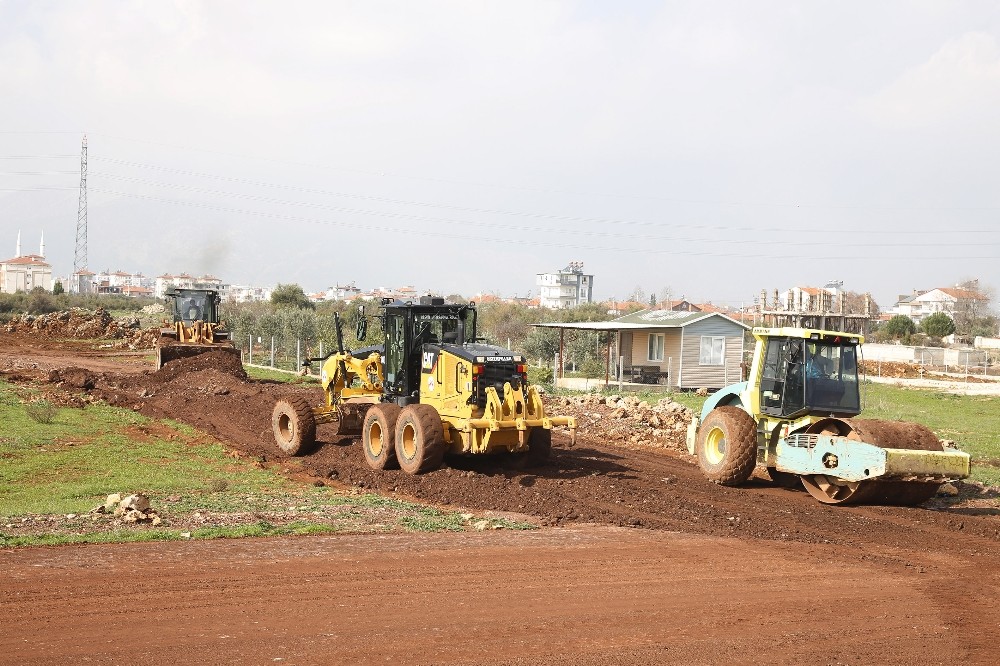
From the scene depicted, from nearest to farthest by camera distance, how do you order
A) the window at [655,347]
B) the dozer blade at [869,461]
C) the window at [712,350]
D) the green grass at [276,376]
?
the dozer blade at [869,461], the green grass at [276,376], the window at [712,350], the window at [655,347]

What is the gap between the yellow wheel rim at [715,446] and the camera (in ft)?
48.8

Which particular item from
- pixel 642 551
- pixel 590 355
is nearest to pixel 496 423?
pixel 642 551

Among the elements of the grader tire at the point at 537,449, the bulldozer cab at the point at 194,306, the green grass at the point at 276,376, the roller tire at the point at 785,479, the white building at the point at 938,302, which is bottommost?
the roller tire at the point at 785,479

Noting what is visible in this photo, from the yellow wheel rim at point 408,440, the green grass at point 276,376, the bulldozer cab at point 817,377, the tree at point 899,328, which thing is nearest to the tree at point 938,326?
the tree at point 899,328

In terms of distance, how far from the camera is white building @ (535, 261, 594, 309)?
572ft

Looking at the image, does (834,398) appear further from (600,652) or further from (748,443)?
(600,652)

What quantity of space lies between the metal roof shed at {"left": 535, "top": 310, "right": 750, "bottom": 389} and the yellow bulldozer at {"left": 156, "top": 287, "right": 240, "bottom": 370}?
12216mm

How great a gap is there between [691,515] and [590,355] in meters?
34.2

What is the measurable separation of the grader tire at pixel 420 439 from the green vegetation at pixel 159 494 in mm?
1020

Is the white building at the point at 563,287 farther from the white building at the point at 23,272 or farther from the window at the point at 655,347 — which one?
the window at the point at 655,347

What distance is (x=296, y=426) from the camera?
16.7 m

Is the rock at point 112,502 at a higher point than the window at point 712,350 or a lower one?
lower

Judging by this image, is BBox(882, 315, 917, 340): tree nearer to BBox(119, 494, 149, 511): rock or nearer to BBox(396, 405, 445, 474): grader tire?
BBox(396, 405, 445, 474): grader tire

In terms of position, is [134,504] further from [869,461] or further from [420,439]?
[869,461]
